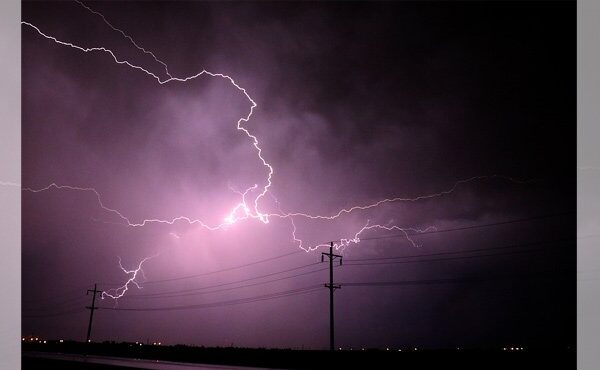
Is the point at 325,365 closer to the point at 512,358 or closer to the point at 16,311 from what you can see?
the point at 512,358

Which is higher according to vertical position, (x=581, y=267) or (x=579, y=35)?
(x=579, y=35)

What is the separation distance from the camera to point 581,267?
4668mm

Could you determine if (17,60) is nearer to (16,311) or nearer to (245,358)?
(16,311)

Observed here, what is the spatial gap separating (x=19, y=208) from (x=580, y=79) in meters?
4.66

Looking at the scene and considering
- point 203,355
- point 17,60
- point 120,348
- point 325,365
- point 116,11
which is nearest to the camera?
point 17,60

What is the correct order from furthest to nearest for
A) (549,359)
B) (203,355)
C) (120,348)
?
(120,348) → (203,355) → (549,359)

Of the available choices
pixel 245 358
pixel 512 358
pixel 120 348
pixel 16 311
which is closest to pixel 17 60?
pixel 16 311

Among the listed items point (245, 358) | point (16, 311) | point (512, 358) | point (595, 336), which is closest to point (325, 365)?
point (512, 358)

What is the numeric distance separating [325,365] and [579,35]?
6942 millimetres

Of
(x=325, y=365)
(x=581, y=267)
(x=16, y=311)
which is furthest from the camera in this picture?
(x=325, y=365)

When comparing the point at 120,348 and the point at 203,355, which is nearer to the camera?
the point at 203,355

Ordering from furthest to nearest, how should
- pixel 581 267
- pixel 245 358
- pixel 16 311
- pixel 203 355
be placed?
pixel 203 355 → pixel 245 358 → pixel 581 267 → pixel 16 311

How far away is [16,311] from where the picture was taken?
13.3ft

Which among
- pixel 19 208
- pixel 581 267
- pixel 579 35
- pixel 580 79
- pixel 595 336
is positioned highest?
pixel 579 35
